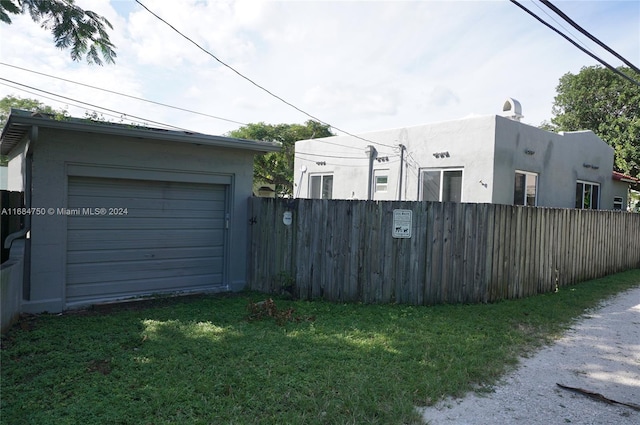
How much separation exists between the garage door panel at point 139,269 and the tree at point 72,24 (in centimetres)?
318

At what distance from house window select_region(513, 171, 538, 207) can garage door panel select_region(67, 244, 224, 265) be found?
757 cm

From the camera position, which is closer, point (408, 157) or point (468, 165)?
point (468, 165)

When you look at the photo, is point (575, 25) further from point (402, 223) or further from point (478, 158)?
point (478, 158)

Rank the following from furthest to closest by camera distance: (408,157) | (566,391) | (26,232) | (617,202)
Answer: (617,202) → (408,157) → (26,232) → (566,391)

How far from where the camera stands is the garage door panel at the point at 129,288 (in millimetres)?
5938

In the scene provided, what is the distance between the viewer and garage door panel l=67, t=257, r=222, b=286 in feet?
19.6

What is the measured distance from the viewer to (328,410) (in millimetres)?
2939

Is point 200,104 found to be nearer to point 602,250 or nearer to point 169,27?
point 169,27

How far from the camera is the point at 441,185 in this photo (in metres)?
10.2

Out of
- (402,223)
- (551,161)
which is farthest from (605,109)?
(402,223)

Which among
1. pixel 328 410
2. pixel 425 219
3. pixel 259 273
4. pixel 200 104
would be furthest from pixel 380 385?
pixel 200 104

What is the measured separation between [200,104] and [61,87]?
511 centimetres

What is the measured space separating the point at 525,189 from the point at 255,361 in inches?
357
